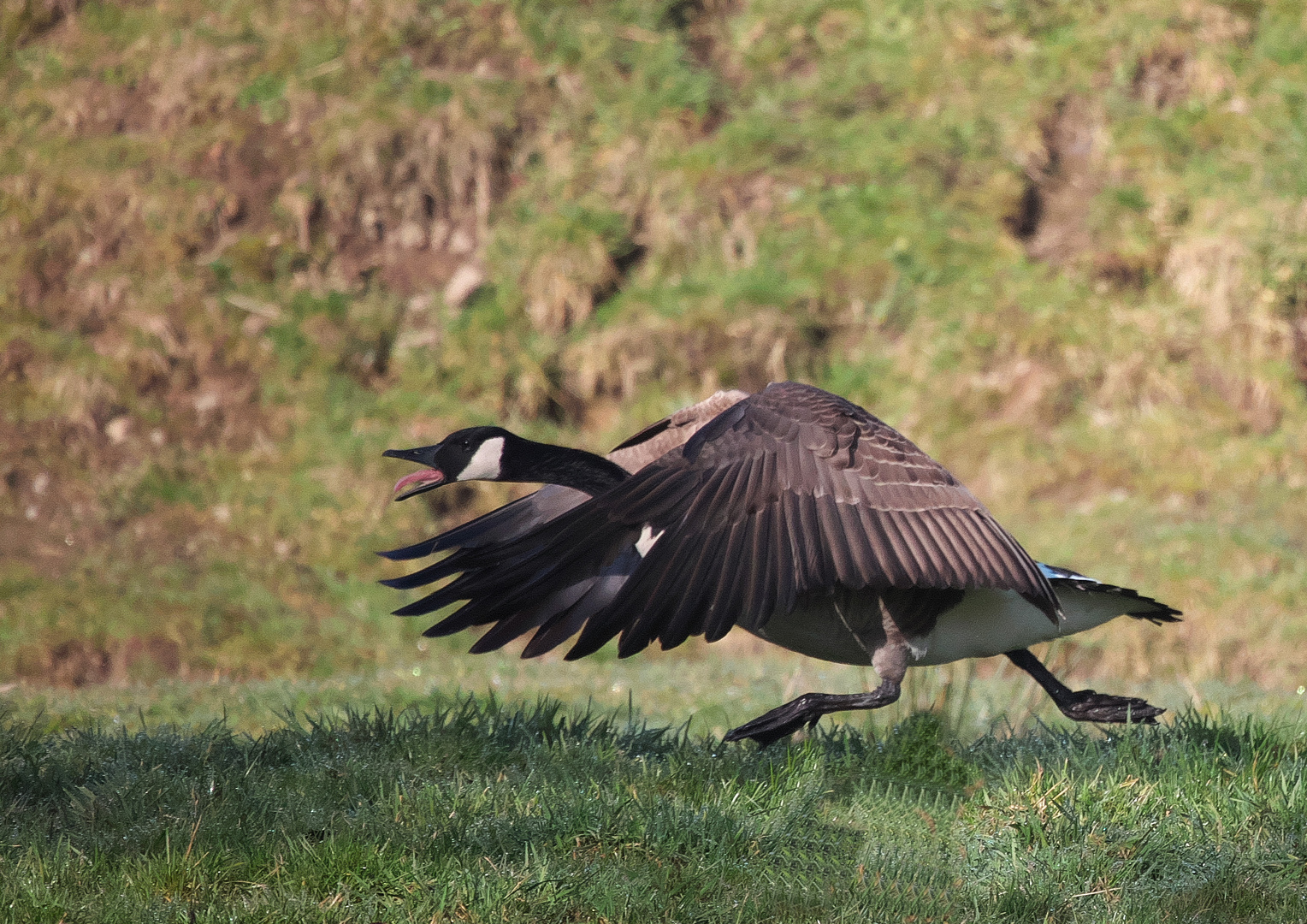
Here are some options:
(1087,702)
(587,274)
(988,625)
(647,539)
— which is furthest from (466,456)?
(587,274)

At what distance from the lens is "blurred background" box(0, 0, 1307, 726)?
11.3 meters

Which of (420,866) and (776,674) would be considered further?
(776,674)

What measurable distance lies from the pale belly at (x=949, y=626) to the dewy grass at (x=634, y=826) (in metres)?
0.38

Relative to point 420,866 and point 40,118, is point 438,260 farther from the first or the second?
point 420,866

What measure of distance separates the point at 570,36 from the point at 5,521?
754 cm

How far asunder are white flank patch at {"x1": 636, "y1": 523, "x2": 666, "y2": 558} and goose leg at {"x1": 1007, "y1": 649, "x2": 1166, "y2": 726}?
165cm

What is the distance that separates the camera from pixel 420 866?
3873mm

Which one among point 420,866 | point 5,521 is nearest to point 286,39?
point 5,521

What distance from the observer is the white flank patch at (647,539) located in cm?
454

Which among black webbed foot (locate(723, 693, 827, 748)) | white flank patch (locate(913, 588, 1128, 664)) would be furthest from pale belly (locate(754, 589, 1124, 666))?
black webbed foot (locate(723, 693, 827, 748))

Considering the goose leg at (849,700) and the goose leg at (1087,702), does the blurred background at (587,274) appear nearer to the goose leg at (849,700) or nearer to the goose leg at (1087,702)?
the goose leg at (1087,702)

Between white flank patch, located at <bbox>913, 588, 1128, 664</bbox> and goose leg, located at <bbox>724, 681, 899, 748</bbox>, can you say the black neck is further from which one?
white flank patch, located at <bbox>913, 588, 1128, 664</bbox>

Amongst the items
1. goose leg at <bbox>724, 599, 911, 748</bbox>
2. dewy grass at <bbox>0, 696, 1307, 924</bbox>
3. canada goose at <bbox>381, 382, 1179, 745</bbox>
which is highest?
canada goose at <bbox>381, 382, 1179, 745</bbox>

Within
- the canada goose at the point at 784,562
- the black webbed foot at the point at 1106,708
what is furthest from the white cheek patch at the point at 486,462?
the black webbed foot at the point at 1106,708
